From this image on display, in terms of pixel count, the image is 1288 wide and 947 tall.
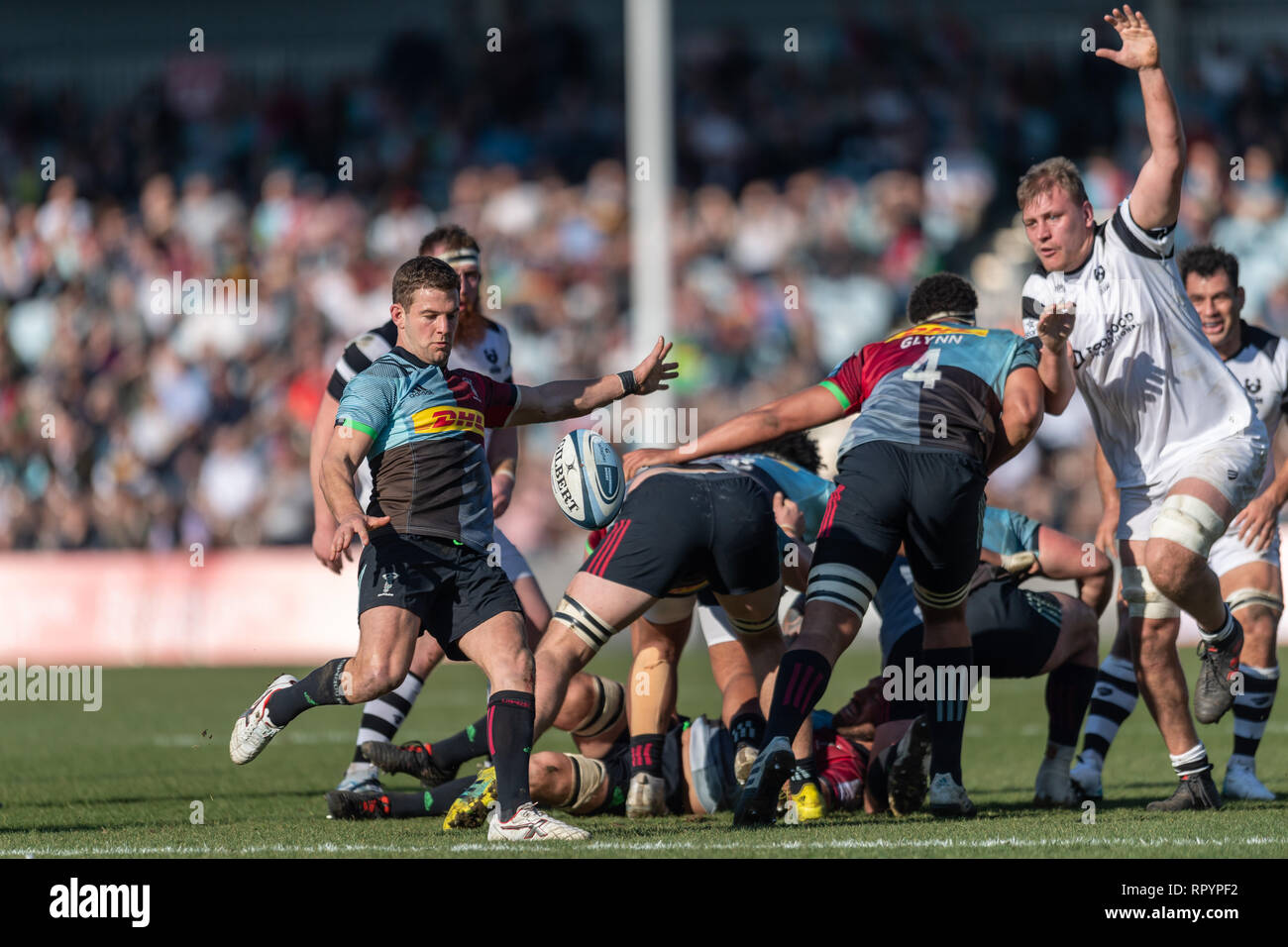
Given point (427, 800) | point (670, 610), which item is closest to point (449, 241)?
point (670, 610)

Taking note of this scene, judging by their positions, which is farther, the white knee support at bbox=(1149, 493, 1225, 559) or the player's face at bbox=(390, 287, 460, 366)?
the white knee support at bbox=(1149, 493, 1225, 559)

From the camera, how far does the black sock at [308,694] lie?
251 inches

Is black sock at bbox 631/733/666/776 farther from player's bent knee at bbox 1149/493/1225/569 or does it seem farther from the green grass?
player's bent knee at bbox 1149/493/1225/569

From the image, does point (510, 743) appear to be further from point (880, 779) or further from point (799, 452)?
point (799, 452)

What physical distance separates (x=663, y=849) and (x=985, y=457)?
6.93 feet

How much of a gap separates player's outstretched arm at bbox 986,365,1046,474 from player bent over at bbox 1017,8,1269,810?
142mm

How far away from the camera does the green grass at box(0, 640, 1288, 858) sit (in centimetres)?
584

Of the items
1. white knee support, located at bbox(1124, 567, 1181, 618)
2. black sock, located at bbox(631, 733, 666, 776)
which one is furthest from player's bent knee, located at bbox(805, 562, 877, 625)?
white knee support, located at bbox(1124, 567, 1181, 618)

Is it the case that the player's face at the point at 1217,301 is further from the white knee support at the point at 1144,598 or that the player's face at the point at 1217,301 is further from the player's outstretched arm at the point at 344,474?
the player's outstretched arm at the point at 344,474

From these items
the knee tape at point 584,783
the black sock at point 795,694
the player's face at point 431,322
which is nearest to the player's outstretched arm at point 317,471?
the player's face at point 431,322

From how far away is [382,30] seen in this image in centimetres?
2597

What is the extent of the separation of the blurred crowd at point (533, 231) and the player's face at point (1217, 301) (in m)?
8.47

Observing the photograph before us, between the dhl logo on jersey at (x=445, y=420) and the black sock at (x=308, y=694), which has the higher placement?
the dhl logo on jersey at (x=445, y=420)
